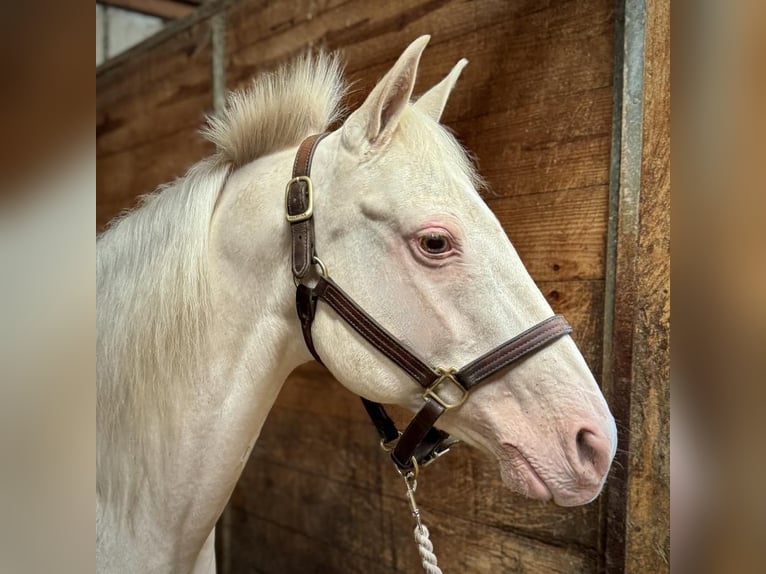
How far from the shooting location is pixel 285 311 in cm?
74

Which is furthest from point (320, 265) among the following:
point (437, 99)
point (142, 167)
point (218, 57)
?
point (142, 167)

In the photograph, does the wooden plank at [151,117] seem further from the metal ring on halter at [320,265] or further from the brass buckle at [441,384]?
the brass buckle at [441,384]

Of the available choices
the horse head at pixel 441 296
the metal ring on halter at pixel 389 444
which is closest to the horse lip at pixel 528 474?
the horse head at pixel 441 296

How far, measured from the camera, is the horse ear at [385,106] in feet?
2.20

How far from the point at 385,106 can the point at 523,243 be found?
1.30 ft

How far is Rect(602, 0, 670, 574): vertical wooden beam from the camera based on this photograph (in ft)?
2.62

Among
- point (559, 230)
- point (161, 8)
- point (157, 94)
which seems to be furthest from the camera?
point (161, 8)

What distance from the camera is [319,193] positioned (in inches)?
28.2

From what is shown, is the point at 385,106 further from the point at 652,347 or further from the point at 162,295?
the point at 652,347

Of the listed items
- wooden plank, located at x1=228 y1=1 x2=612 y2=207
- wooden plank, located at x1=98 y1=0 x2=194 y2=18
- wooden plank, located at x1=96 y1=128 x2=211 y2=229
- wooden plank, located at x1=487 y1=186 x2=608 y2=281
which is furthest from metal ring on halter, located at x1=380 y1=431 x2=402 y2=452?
wooden plank, located at x1=98 y1=0 x2=194 y2=18

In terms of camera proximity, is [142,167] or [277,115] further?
[142,167]

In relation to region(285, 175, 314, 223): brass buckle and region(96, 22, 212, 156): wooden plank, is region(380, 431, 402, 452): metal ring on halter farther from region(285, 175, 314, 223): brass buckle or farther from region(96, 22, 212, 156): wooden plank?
region(96, 22, 212, 156): wooden plank
